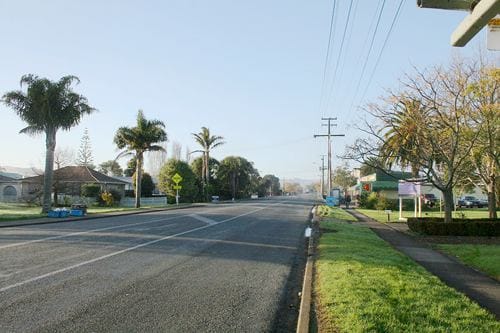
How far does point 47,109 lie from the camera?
31797 mm

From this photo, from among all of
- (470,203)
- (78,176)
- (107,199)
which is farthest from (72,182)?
(470,203)

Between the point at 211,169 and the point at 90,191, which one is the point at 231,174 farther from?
the point at 90,191

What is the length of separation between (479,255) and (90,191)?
45.6m

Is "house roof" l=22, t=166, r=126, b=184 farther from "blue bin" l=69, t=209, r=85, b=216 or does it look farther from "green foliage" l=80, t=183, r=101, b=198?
"blue bin" l=69, t=209, r=85, b=216

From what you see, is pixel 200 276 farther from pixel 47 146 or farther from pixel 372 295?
pixel 47 146

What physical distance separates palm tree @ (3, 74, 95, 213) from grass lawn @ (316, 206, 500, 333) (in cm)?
2539

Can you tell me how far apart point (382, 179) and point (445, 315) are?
63943 mm

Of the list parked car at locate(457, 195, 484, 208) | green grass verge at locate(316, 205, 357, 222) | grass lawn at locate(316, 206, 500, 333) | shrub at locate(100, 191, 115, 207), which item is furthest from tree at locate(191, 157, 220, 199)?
grass lawn at locate(316, 206, 500, 333)

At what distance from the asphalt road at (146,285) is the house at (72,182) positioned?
1653 inches

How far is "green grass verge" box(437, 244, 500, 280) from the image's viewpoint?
1233 cm

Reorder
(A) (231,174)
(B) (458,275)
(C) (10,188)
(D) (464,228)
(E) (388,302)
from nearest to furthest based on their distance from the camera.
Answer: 1. (E) (388,302)
2. (B) (458,275)
3. (D) (464,228)
4. (C) (10,188)
5. (A) (231,174)

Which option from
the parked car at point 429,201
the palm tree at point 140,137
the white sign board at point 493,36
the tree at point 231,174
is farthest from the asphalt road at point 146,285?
the tree at point 231,174

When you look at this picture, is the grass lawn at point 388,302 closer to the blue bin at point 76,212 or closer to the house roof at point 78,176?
the blue bin at point 76,212

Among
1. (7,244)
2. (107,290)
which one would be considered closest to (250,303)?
(107,290)
